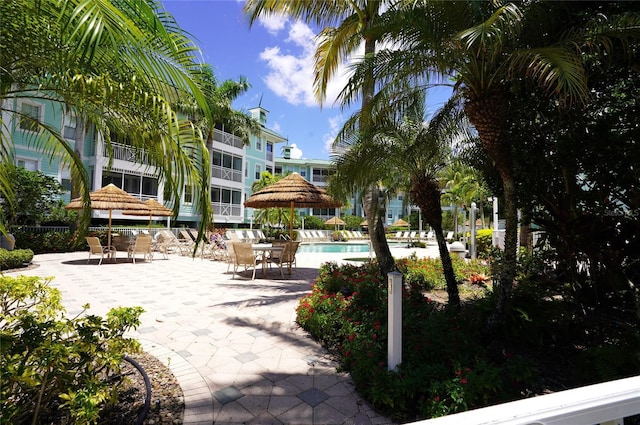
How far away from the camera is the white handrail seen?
2.72 ft

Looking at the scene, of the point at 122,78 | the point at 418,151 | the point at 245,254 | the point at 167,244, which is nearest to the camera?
the point at 122,78

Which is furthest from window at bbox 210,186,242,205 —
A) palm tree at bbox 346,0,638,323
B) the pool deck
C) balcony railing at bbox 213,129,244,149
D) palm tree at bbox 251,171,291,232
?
palm tree at bbox 346,0,638,323

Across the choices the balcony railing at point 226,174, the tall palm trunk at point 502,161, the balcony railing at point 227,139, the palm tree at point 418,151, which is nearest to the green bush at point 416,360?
the tall palm trunk at point 502,161

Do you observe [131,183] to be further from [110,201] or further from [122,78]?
[122,78]

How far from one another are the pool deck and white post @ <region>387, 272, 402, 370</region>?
505 millimetres

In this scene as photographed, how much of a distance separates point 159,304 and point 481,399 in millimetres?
5801

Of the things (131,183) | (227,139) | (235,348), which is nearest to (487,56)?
(235,348)

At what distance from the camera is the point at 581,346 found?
4.53 m

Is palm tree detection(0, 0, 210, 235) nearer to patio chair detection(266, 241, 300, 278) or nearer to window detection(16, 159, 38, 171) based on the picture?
patio chair detection(266, 241, 300, 278)

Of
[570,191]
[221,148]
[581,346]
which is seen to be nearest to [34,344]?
[581,346]

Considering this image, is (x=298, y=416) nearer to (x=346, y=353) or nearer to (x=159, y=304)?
(x=346, y=353)

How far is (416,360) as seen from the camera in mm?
3479

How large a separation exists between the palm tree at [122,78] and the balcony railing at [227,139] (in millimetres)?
25415

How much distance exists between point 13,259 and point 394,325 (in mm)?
12028
